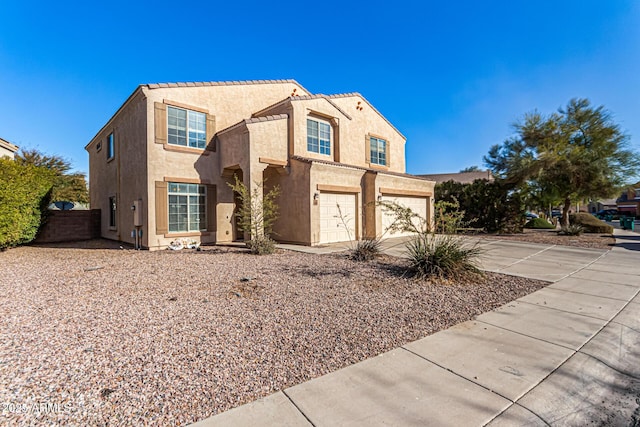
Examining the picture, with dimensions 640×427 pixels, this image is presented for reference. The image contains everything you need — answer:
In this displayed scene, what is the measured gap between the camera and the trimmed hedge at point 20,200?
34.3 ft

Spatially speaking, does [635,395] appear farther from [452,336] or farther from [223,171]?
[223,171]

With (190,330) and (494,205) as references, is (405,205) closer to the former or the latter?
(494,205)

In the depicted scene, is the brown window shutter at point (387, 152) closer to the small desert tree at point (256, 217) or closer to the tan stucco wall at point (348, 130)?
the tan stucco wall at point (348, 130)

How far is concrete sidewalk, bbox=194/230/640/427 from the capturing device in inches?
90.9

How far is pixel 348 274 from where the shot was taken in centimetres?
704

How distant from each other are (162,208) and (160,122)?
3.50m

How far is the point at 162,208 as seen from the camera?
1141cm

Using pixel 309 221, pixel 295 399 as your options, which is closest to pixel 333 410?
pixel 295 399

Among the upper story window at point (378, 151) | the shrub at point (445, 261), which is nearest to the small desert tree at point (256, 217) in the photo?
the shrub at point (445, 261)

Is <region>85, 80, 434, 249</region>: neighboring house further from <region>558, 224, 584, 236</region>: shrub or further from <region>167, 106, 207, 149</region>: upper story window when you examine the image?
<region>558, 224, 584, 236</region>: shrub

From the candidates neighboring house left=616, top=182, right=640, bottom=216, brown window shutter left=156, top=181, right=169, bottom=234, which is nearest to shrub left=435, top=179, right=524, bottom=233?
brown window shutter left=156, top=181, right=169, bottom=234

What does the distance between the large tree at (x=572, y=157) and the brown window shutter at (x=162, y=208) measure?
749 inches

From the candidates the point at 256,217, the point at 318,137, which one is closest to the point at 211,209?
the point at 256,217

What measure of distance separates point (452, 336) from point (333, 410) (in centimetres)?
219
